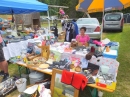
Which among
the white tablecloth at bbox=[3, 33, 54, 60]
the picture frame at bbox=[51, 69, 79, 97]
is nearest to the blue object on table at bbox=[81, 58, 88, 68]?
the picture frame at bbox=[51, 69, 79, 97]

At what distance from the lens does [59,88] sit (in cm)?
263

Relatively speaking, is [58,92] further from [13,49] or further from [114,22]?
[114,22]

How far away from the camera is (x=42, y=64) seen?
3.30m

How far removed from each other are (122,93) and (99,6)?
2.42 m

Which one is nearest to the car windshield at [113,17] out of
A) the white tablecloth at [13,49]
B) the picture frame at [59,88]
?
the white tablecloth at [13,49]

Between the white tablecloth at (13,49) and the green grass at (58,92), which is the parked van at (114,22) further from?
the green grass at (58,92)

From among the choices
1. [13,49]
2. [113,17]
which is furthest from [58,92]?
[113,17]

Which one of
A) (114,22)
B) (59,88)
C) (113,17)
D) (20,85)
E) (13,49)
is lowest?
(20,85)

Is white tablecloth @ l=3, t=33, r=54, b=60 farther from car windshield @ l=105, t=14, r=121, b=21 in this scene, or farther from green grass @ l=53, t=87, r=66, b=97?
car windshield @ l=105, t=14, r=121, b=21

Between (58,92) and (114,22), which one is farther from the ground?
(114,22)

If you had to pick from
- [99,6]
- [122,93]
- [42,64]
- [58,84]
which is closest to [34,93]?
[58,84]

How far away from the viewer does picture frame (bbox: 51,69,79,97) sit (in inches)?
97.3

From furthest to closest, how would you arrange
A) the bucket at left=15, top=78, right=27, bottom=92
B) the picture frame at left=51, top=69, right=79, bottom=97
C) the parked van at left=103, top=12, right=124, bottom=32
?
the parked van at left=103, top=12, right=124, bottom=32
the bucket at left=15, top=78, right=27, bottom=92
the picture frame at left=51, top=69, right=79, bottom=97

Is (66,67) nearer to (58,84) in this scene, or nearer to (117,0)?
(58,84)
